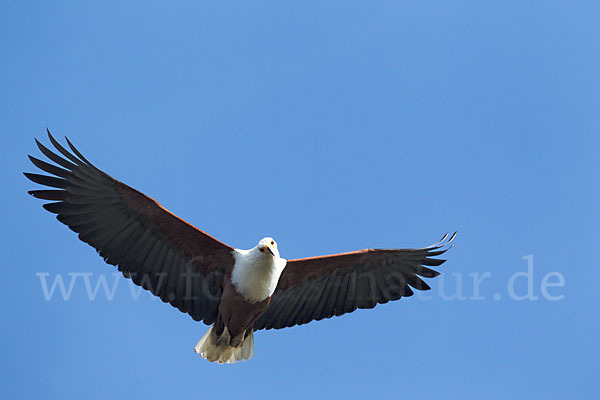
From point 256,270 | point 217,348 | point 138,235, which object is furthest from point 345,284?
point 138,235

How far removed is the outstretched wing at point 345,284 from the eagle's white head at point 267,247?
622 millimetres

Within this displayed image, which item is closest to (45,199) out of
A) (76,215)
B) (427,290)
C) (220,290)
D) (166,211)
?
(76,215)

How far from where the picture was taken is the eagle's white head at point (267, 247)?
32.9 ft

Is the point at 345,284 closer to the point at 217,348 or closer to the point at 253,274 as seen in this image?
the point at 253,274

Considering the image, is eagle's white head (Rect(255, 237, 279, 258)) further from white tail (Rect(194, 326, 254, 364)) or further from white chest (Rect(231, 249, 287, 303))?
white tail (Rect(194, 326, 254, 364))

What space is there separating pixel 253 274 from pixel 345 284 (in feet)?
4.98

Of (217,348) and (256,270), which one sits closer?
(256,270)

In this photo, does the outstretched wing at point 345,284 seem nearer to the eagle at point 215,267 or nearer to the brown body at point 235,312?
the eagle at point 215,267

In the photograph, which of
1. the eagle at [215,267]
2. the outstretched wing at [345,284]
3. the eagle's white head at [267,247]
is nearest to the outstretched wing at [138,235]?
the eagle at [215,267]

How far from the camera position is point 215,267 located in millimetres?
10531

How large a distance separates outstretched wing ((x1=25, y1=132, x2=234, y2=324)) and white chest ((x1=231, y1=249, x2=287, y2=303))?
0.67ft

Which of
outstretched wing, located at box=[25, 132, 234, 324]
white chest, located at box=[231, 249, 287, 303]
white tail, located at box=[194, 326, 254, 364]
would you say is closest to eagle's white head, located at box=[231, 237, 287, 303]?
white chest, located at box=[231, 249, 287, 303]

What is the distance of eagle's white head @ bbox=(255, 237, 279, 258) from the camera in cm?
1002

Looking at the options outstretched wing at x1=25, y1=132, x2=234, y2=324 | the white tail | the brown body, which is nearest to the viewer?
outstretched wing at x1=25, y1=132, x2=234, y2=324
